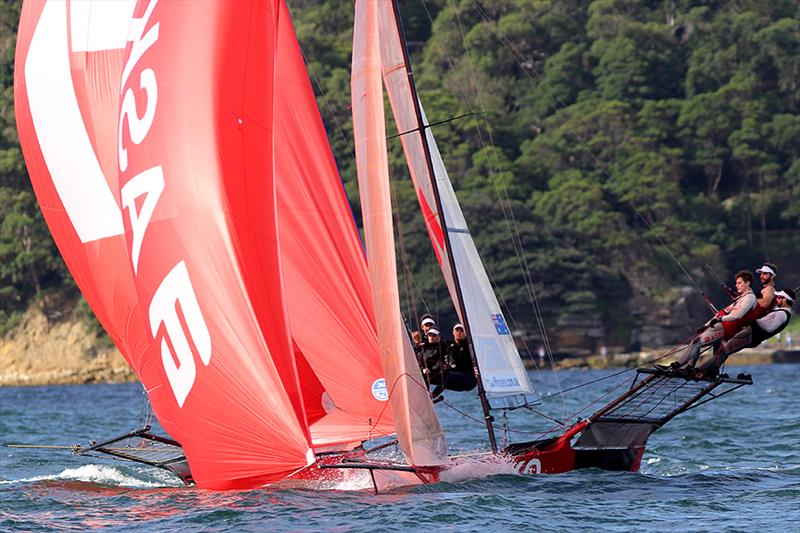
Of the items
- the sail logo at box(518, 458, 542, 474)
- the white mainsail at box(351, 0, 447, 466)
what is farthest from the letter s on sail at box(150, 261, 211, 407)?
the sail logo at box(518, 458, 542, 474)

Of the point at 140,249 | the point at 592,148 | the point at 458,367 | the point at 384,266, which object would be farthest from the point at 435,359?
the point at 592,148

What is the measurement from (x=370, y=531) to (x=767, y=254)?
6287 centimetres

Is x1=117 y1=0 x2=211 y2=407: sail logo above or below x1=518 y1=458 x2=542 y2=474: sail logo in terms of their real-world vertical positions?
above

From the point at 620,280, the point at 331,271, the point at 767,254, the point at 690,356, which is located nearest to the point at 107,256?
the point at 331,271

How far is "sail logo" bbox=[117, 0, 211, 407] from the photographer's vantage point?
41.7ft

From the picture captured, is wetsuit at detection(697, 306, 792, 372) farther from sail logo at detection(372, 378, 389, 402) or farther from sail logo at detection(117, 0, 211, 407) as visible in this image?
sail logo at detection(117, 0, 211, 407)

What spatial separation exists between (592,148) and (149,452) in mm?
60359

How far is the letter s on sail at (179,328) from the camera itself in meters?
12.7

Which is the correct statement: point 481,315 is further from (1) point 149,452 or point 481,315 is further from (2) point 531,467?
(1) point 149,452

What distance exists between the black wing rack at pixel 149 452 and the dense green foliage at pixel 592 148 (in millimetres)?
40281

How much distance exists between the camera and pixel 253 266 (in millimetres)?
12742

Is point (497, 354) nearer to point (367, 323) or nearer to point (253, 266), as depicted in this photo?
point (367, 323)

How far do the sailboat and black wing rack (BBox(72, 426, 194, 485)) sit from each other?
0.05 meters

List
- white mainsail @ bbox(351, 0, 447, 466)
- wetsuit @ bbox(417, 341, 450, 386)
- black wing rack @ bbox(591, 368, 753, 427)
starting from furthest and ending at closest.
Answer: wetsuit @ bbox(417, 341, 450, 386), black wing rack @ bbox(591, 368, 753, 427), white mainsail @ bbox(351, 0, 447, 466)
